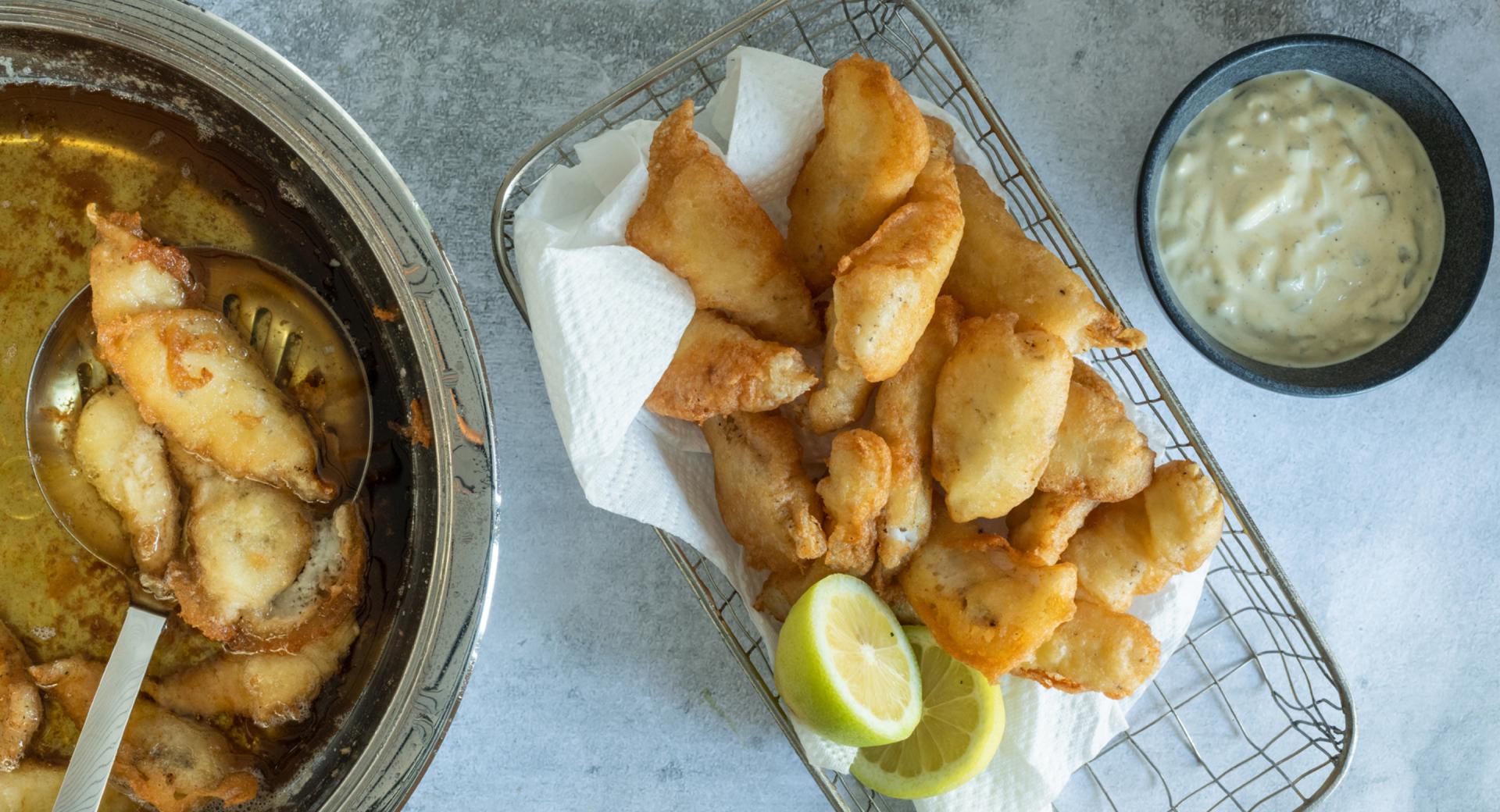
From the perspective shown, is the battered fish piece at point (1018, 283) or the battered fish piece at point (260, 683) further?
the battered fish piece at point (260, 683)

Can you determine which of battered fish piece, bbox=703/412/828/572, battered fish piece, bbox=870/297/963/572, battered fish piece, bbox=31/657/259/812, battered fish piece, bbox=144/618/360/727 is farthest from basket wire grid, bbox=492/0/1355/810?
battered fish piece, bbox=31/657/259/812

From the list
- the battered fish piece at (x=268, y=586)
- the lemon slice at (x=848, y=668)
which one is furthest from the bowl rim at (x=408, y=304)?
the lemon slice at (x=848, y=668)

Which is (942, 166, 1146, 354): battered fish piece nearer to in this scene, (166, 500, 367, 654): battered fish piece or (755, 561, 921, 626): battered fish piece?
(755, 561, 921, 626): battered fish piece

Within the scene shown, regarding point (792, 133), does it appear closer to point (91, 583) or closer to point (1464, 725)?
point (91, 583)

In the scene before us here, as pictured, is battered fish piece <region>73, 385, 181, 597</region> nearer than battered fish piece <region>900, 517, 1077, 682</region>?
No

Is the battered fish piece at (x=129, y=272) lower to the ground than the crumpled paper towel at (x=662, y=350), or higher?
higher

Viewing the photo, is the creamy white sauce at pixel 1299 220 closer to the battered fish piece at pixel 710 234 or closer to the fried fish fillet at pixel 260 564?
the battered fish piece at pixel 710 234

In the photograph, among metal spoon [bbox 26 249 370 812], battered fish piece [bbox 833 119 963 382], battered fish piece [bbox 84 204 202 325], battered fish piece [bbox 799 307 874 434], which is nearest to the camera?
battered fish piece [bbox 833 119 963 382]

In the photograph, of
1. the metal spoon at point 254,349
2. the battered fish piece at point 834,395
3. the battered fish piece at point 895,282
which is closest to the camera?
the battered fish piece at point 895,282
